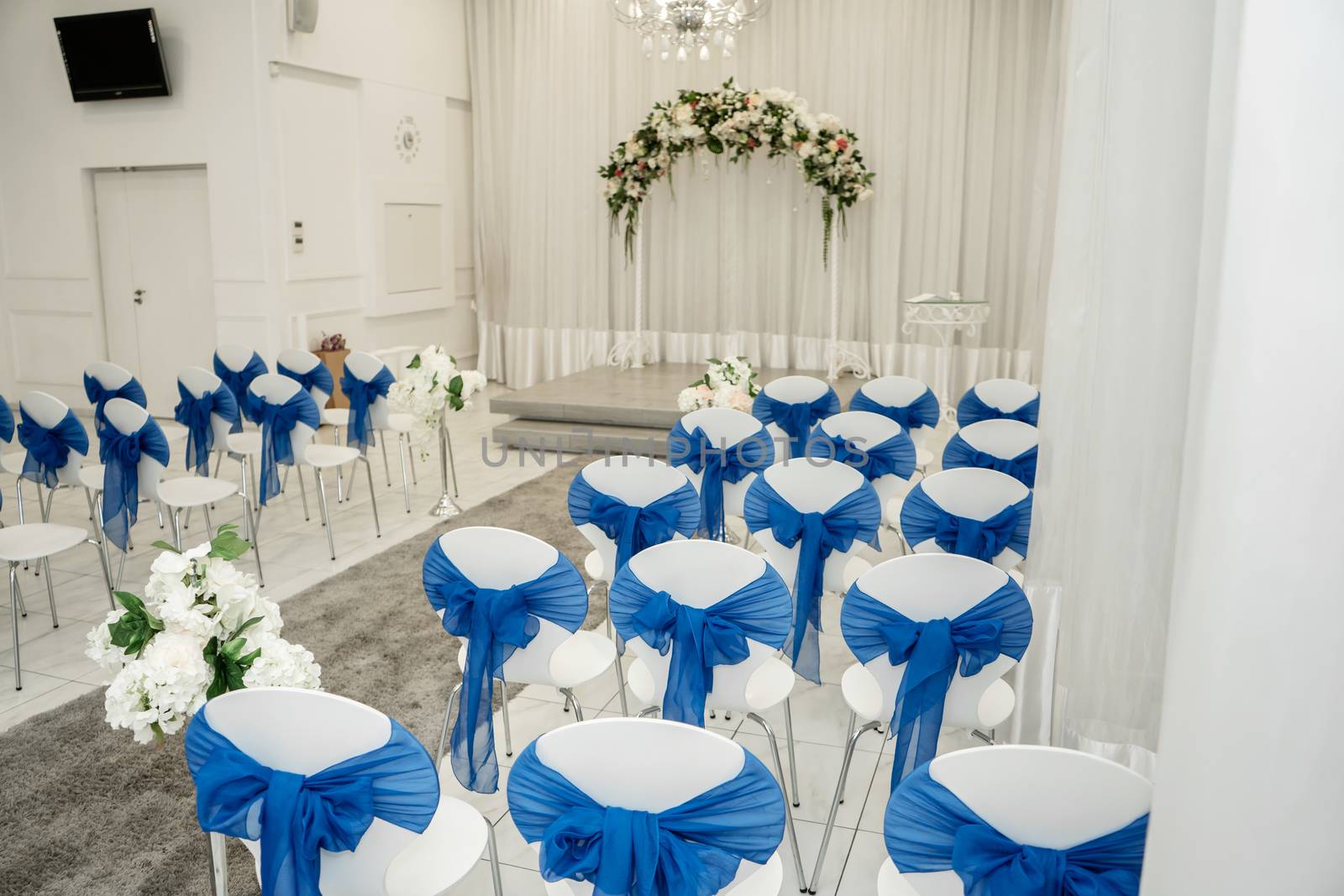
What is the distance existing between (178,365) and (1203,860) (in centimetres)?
873

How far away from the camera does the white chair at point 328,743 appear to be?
1.76 m

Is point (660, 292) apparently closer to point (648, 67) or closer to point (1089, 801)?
point (648, 67)

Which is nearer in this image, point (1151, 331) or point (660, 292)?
point (1151, 331)

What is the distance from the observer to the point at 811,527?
3289 mm

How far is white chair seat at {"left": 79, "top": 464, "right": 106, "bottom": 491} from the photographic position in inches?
187

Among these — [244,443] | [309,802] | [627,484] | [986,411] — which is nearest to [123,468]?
[244,443]

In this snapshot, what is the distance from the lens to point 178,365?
8.43 meters

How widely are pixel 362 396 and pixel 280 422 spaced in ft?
2.22

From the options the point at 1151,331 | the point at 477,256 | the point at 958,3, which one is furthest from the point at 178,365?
the point at 1151,331

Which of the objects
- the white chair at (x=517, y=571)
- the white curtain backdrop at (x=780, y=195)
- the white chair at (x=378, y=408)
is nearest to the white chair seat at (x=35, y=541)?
the white chair at (x=378, y=408)

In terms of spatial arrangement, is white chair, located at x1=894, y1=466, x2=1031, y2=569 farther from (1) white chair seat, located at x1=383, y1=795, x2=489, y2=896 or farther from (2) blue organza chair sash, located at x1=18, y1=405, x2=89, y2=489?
(2) blue organza chair sash, located at x1=18, y1=405, x2=89, y2=489

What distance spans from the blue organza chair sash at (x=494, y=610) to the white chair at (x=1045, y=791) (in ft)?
4.08

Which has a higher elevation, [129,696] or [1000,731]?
[129,696]

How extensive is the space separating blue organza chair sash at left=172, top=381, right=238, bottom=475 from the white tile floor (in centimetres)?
12
